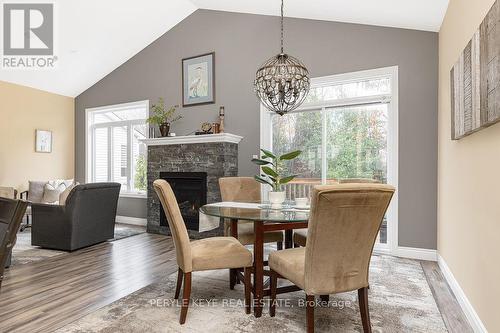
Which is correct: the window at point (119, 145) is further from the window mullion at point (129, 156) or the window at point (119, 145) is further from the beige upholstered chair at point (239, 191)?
the beige upholstered chair at point (239, 191)

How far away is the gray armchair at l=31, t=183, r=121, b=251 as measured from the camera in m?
3.92

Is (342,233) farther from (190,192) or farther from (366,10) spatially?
(190,192)

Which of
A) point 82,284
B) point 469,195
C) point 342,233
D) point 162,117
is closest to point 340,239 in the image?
point 342,233

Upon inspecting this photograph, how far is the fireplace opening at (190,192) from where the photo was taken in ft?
16.2

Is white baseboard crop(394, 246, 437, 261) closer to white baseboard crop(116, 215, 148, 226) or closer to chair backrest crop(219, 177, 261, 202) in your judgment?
chair backrest crop(219, 177, 261, 202)

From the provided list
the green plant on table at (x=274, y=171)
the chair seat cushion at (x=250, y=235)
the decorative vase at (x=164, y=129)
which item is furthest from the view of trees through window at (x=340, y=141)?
the decorative vase at (x=164, y=129)

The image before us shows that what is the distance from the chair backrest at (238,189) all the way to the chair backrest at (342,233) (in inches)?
68.1

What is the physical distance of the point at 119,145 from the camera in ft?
21.2

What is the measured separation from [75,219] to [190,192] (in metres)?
1.70

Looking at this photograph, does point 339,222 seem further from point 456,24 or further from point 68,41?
point 68,41

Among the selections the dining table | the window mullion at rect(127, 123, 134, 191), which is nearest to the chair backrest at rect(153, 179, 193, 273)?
the dining table

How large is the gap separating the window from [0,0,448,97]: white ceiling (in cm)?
80

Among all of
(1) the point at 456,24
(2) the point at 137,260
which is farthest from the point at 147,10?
(1) the point at 456,24

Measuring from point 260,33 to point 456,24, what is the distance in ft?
9.03
